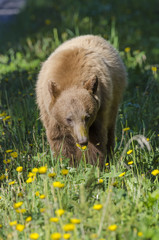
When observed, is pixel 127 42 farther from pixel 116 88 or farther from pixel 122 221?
pixel 122 221

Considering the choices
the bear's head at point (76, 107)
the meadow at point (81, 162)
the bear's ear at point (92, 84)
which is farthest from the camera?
the bear's ear at point (92, 84)

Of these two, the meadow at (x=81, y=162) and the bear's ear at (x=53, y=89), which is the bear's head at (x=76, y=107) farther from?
the meadow at (x=81, y=162)

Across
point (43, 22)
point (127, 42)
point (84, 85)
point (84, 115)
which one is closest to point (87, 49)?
point (84, 85)

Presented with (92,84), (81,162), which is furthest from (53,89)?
(81,162)

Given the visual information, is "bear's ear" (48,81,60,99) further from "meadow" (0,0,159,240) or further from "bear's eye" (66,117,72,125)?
"meadow" (0,0,159,240)

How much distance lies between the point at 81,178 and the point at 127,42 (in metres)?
5.27

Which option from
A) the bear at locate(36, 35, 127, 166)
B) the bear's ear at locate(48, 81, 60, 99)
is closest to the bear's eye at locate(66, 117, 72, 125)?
the bear at locate(36, 35, 127, 166)

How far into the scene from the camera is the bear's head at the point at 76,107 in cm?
390

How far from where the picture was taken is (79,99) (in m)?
3.97

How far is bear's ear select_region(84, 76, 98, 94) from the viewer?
4.03m

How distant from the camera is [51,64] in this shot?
4.54 metres

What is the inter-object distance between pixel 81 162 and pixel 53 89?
2.57 feet

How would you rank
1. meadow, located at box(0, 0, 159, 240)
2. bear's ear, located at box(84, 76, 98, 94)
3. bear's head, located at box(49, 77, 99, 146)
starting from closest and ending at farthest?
meadow, located at box(0, 0, 159, 240) → bear's head, located at box(49, 77, 99, 146) → bear's ear, located at box(84, 76, 98, 94)

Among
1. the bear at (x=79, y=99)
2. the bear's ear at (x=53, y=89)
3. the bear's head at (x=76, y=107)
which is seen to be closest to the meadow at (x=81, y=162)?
the bear at (x=79, y=99)
